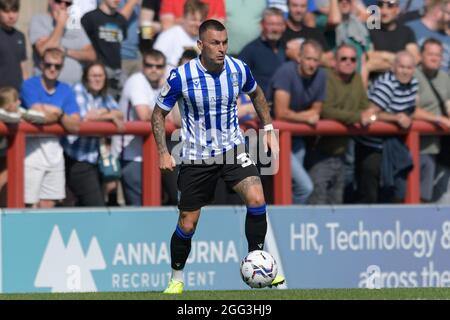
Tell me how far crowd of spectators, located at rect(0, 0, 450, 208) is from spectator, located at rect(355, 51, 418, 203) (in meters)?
0.01

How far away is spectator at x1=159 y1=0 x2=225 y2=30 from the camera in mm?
16219

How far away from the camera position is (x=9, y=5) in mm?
14906

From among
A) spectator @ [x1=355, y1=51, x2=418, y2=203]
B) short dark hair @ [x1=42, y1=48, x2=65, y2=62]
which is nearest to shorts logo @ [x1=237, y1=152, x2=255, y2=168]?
short dark hair @ [x1=42, y1=48, x2=65, y2=62]

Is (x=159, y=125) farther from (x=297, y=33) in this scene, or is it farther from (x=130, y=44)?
(x=297, y=33)

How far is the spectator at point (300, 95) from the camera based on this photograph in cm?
1619

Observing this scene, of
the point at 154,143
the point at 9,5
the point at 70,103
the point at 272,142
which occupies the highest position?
the point at 9,5

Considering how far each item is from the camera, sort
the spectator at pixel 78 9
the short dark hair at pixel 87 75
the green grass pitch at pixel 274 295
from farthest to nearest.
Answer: the spectator at pixel 78 9, the short dark hair at pixel 87 75, the green grass pitch at pixel 274 295

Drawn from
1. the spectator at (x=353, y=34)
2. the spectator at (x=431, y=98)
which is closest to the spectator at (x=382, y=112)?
the spectator at (x=353, y=34)

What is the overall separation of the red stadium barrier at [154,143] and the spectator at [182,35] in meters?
1.02

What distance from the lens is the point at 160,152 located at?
11.9 meters

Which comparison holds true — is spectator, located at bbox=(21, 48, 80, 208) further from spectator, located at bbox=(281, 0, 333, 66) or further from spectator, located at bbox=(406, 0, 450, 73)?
spectator, located at bbox=(406, 0, 450, 73)

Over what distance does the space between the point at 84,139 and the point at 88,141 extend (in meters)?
0.07

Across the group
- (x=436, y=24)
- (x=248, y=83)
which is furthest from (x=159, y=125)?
(x=436, y=24)

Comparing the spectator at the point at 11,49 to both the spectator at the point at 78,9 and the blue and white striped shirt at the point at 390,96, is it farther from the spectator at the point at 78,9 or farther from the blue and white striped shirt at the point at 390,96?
the blue and white striped shirt at the point at 390,96
